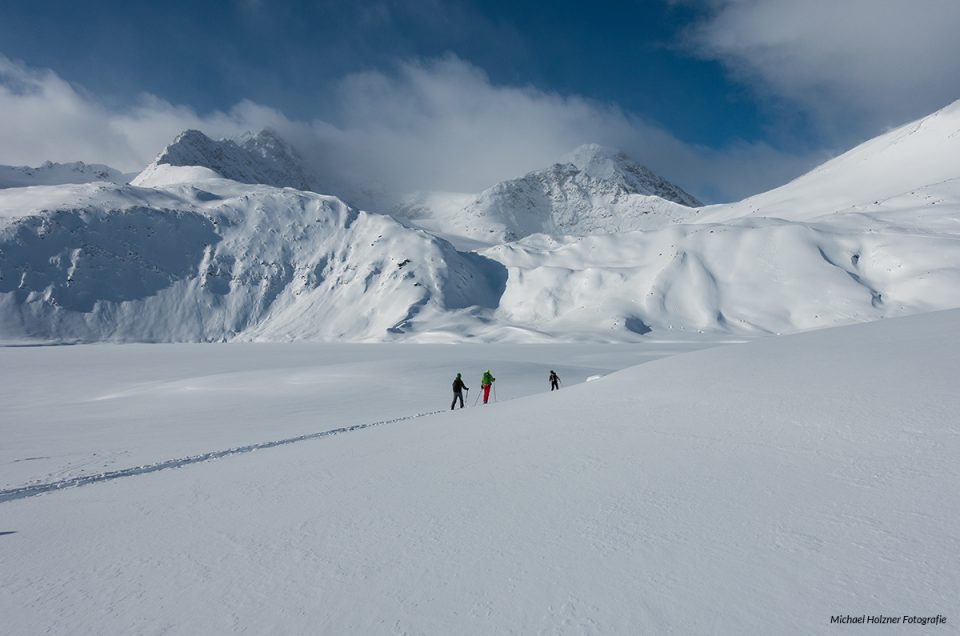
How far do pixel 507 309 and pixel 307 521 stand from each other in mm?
91968

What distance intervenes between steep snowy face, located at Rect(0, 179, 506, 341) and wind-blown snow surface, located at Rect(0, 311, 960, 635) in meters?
81.1

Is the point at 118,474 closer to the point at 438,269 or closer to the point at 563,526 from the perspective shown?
the point at 563,526

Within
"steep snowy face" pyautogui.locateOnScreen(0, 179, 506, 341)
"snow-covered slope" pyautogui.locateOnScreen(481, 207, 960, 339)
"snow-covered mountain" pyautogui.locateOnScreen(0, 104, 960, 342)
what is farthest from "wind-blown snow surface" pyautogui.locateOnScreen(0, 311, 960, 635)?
"steep snowy face" pyautogui.locateOnScreen(0, 179, 506, 341)

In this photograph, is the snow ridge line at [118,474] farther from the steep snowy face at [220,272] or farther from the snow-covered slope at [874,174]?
the snow-covered slope at [874,174]

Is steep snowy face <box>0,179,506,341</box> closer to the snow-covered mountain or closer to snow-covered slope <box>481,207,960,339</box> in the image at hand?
the snow-covered mountain

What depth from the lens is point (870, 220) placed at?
272 ft

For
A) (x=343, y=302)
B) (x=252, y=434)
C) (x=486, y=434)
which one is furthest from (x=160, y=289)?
(x=486, y=434)

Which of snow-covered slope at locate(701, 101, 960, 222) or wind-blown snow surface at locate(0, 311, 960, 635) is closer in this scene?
wind-blown snow surface at locate(0, 311, 960, 635)

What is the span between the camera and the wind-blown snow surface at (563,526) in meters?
3.54

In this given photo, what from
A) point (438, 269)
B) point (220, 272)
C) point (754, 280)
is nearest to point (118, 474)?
point (754, 280)

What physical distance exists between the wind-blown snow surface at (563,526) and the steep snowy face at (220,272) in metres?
81.1

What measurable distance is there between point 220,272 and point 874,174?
15106cm

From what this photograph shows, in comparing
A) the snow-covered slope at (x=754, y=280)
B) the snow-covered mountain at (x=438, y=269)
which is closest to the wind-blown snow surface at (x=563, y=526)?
the snow-covered mountain at (x=438, y=269)

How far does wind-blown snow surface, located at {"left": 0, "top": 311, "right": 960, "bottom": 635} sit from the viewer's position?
3.54 m
